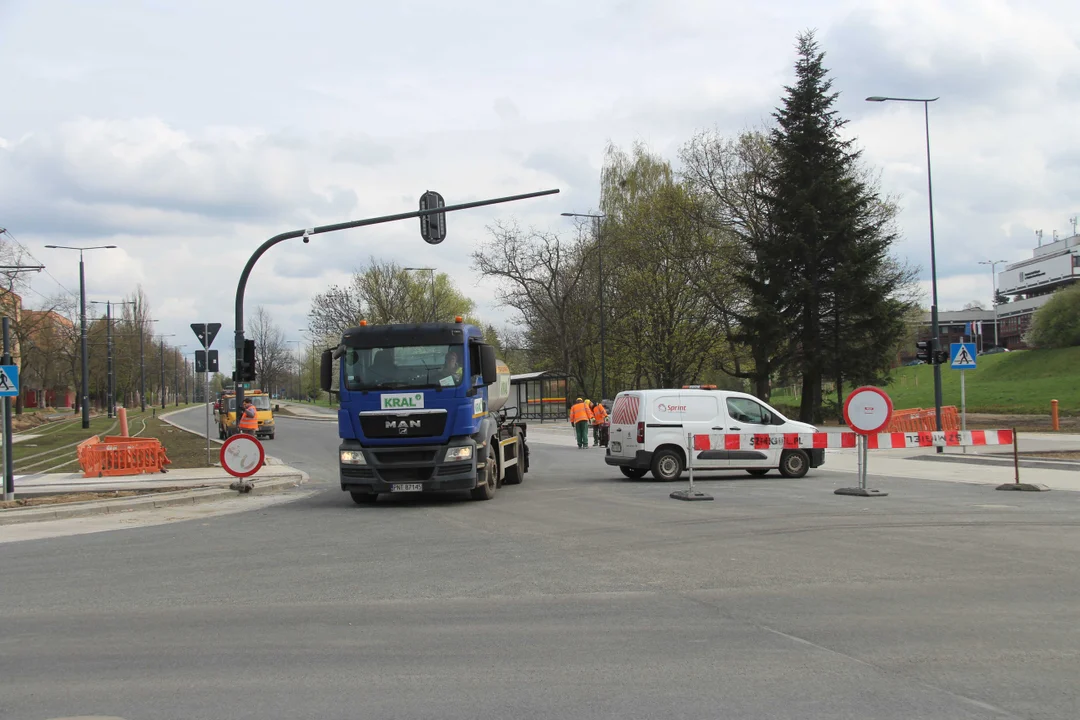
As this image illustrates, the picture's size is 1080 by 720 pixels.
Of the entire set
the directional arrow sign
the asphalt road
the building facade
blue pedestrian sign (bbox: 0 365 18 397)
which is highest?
the building facade

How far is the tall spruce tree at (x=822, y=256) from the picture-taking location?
Result: 43.5m

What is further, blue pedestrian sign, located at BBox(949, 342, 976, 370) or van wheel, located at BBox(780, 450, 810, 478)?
blue pedestrian sign, located at BBox(949, 342, 976, 370)

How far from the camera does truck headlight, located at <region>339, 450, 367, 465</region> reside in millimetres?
14984

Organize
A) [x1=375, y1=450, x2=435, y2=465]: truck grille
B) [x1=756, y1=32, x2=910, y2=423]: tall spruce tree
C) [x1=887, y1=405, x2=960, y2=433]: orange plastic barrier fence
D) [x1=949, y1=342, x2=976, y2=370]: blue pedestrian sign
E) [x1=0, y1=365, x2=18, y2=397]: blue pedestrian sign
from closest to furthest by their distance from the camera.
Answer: [x1=375, y1=450, x2=435, y2=465]: truck grille
[x1=0, y1=365, x2=18, y2=397]: blue pedestrian sign
[x1=949, y1=342, x2=976, y2=370]: blue pedestrian sign
[x1=887, y1=405, x2=960, y2=433]: orange plastic barrier fence
[x1=756, y1=32, x2=910, y2=423]: tall spruce tree

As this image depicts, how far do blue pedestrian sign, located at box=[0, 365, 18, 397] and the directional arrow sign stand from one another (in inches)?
217

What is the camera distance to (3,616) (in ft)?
24.4

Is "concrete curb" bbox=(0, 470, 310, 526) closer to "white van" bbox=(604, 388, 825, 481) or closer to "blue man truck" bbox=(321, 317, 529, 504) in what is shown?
"blue man truck" bbox=(321, 317, 529, 504)

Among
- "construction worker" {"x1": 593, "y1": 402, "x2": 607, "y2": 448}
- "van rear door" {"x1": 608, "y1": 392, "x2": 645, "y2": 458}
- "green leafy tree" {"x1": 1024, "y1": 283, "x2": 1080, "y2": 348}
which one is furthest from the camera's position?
"green leafy tree" {"x1": 1024, "y1": 283, "x2": 1080, "y2": 348}

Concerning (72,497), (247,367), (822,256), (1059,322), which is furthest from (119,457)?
(1059,322)

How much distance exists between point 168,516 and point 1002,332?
13973 centimetres

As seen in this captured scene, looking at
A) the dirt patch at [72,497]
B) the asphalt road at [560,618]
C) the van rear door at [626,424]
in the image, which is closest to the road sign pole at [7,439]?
the dirt patch at [72,497]

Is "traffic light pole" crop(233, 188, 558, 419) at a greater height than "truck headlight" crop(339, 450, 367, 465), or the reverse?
"traffic light pole" crop(233, 188, 558, 419)

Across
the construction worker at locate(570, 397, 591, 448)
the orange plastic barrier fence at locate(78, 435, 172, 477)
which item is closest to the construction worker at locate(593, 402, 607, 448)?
the construction worker at locate(570, 397, 591, 448)

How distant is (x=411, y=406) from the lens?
14.8 metres
